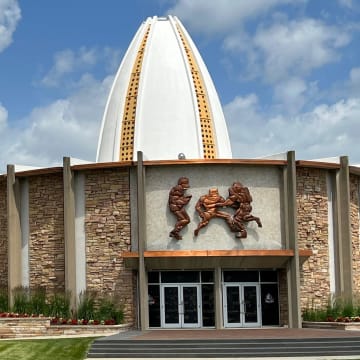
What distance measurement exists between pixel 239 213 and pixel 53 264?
780cm

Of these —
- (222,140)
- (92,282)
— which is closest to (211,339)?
(92,282)

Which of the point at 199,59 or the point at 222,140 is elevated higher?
the point at 199,59

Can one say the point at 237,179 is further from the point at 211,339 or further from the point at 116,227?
the point at 211,339

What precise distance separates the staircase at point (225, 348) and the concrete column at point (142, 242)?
22.9 feet

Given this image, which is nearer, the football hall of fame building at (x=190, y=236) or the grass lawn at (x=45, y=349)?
the grass lawn at (x=45, y=349)

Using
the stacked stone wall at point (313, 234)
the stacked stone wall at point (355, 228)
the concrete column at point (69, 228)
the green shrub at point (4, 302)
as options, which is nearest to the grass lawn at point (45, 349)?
the concrete column at point (69, 228)

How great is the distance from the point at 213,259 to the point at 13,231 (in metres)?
8.34

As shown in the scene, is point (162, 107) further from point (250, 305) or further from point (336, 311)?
point (336, 311)

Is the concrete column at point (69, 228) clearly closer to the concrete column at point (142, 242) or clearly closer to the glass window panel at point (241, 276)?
the concrete column at point (142, 242)

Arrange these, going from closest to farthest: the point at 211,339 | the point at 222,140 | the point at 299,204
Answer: the point at 211,339
the point at 299,204
the point at 222,140

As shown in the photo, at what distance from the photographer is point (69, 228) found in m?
33.2

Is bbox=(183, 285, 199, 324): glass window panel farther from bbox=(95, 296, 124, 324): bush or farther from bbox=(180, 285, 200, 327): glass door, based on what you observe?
bbox=(95, 296, 124, 324): bush

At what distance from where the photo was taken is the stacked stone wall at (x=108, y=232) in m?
33.0

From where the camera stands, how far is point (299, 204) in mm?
33969
